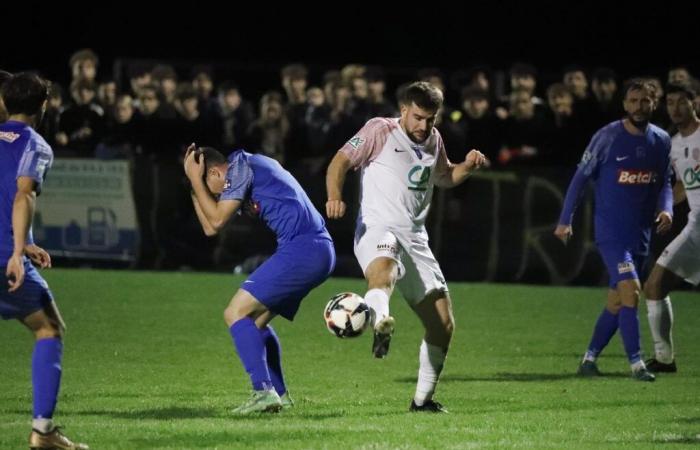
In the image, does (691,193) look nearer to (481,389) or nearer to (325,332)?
(481,389)

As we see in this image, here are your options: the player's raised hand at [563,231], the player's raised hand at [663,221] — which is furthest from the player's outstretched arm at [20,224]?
the player's raised hand at [663,221]

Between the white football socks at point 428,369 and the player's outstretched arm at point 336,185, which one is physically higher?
the player's outstretched arm at point 336,185

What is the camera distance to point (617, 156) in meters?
11.7

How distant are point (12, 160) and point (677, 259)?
6106 millimetres

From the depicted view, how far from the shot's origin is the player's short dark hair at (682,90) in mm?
11945

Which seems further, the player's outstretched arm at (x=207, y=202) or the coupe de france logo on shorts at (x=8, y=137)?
the player's outstretched arm at (x=207, y=202)

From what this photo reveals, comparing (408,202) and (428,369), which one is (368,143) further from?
(428,369)

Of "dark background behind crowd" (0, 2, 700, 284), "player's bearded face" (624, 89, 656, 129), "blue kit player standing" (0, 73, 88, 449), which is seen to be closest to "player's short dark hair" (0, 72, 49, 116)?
"blue kit player standing" (0, 73, 88, 449)

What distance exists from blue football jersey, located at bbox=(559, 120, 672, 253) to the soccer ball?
10.6ft

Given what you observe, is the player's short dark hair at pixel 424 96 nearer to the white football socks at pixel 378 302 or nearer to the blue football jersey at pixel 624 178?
the white football socks at pixel 378 302

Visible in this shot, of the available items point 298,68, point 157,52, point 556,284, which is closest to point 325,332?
point 556,284

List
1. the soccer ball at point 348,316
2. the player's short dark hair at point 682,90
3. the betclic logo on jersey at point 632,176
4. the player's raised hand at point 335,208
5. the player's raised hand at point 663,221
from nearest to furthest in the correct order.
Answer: the soccer ball at point 348,316
the player's raised hand at point 335,208
the betclic logo on jersey at point 632,176
the player's short dark hair at point 682,90
the player's raised hand at point 663,221

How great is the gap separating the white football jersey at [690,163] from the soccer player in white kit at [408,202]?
3090mm

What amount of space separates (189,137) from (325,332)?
5843 millimetres
